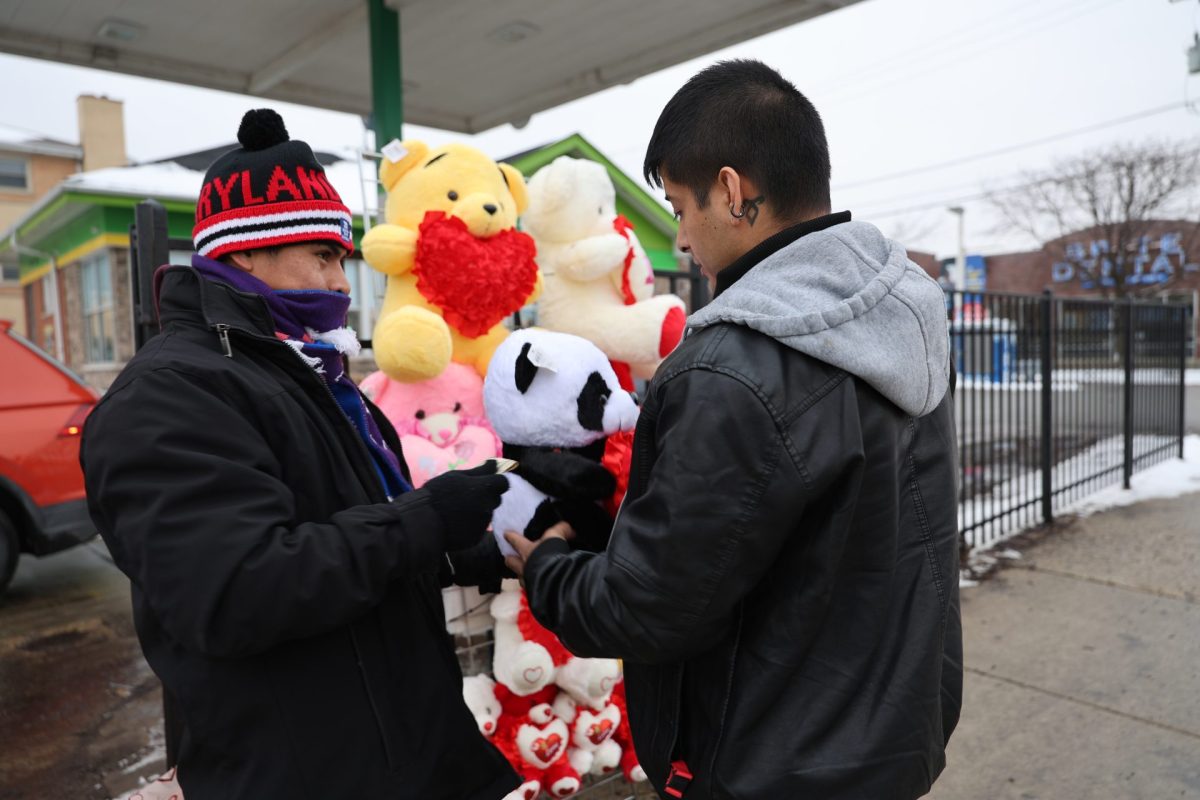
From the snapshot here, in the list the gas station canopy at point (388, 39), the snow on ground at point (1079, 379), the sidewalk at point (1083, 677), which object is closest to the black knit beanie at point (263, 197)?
the sidewalk at point (1083, 677)

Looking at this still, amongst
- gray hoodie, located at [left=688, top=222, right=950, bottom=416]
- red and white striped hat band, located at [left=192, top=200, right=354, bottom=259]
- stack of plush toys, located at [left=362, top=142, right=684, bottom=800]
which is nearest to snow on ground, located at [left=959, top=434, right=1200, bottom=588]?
stack of plush toys, located at [left=362, top=142, right=684, bottom=800]

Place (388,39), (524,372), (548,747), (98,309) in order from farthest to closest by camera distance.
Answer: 1. (98,309)
2. (388,39)
3. (548,747)
4. (524,372)

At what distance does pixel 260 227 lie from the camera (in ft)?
5.18

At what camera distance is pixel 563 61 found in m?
5.94

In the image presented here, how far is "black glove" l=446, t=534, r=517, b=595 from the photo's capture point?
199cm

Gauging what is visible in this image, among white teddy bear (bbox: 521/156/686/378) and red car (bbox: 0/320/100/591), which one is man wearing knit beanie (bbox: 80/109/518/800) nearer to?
white teddy bear (bbox: 521/156/686/378)

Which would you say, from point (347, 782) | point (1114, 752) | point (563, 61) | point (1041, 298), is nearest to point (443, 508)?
point (347, 782)

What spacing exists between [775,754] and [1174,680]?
3.66 metres

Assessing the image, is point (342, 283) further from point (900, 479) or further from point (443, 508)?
point (900, 479)

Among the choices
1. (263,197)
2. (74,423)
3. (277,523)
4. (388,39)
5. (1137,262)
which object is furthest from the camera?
(1137,262)

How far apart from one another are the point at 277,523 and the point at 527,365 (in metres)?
0.92

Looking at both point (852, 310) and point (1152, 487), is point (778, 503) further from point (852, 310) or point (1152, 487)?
point (1152, 487)

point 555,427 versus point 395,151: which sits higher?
point 395,151

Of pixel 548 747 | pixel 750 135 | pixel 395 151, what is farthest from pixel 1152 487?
pixel 750 135
